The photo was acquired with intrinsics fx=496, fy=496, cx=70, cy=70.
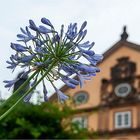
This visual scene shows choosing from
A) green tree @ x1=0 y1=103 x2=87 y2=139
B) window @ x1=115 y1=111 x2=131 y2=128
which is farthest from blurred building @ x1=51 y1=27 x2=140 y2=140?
green tree @ x1=0 y1=103 x2=87 y2=139

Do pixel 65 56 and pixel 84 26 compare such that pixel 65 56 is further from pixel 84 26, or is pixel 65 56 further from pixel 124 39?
pixel 124 39

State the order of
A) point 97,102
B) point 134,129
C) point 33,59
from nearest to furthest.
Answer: point 33,59, point 134,129, point 97,102

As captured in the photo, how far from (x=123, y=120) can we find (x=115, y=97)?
4.34 feet

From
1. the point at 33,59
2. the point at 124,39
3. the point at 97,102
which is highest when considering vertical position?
the point at 124,39

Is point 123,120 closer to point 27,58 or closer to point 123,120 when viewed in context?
point 123,120

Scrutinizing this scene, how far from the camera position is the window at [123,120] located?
21.0m

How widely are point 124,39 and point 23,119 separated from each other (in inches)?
373

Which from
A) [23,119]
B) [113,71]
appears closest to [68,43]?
[23,119]

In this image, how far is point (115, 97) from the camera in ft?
72.1

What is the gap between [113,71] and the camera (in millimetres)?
23250

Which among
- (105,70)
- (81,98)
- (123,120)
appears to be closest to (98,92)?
(81,98)

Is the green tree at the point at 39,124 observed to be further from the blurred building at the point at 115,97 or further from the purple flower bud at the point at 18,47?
the purple flower bud at the point at 18,47

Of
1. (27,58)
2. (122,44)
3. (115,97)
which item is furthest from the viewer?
(122,44)

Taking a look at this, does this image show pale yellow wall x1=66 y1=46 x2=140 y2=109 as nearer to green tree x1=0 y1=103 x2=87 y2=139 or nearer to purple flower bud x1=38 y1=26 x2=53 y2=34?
green tree x1=0 y1=103 x2=87 y2=139
